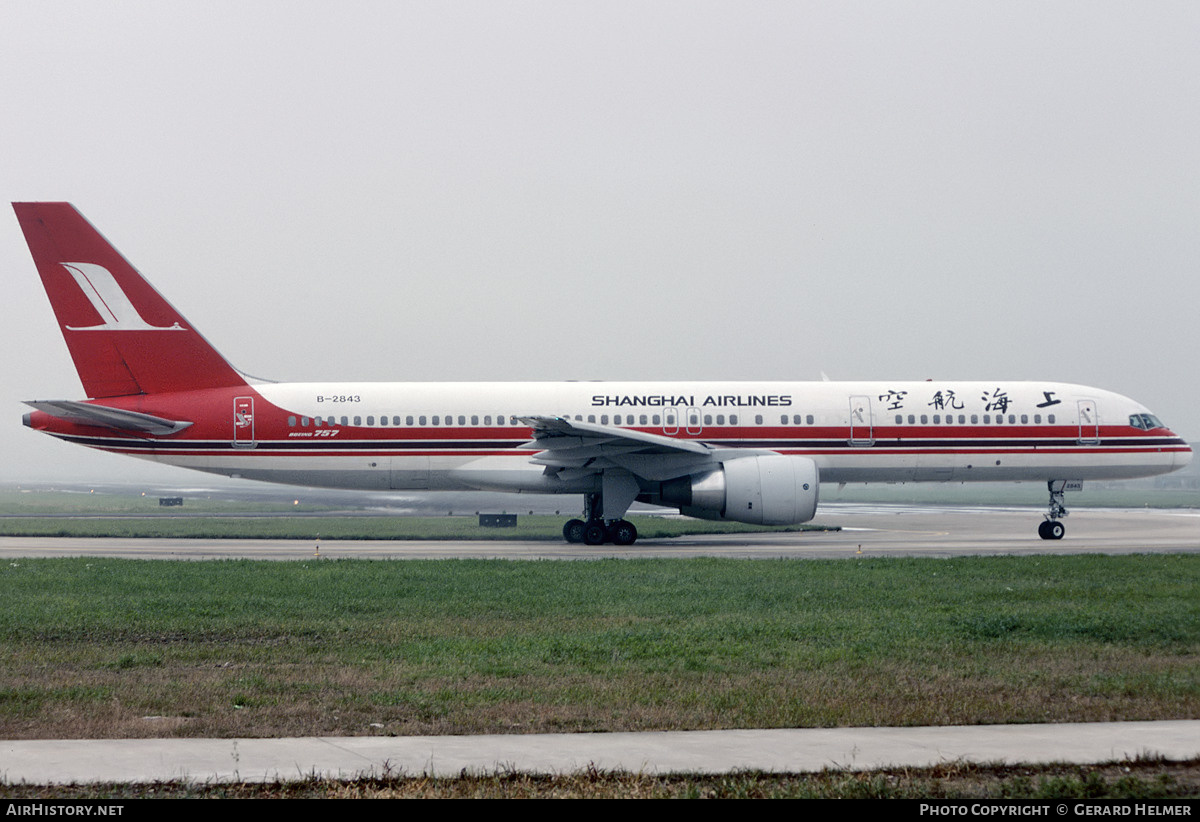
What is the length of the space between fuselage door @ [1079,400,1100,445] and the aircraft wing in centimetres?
1065

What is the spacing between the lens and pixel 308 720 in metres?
7.93

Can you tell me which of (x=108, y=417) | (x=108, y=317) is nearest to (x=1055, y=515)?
(x=108, y=417)

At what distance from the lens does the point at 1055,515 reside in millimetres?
28656

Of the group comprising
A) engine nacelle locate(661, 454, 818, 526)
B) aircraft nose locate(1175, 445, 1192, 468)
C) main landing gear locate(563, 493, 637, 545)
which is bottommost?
main landing gear locate(563, 493, 637, 545)

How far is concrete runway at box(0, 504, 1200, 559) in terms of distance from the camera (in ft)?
76.3

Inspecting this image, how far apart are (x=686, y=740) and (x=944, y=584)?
10.1 metres

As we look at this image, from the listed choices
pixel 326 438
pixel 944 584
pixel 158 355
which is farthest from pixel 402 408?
pixel 944 584

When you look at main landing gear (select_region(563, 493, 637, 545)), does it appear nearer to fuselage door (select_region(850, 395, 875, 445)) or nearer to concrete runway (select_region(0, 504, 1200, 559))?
concrete runway (select_region(0, 504, 1200, 559))

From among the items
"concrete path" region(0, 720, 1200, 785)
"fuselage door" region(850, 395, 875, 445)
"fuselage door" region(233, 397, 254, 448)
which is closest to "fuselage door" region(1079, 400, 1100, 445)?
"fuselage door" region(850, 395, 875, 445)

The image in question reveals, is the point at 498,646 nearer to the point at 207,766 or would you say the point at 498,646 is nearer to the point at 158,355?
the point at 207,766

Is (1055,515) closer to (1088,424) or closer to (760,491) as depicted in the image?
(1088,424)

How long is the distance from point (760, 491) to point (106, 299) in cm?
1774
